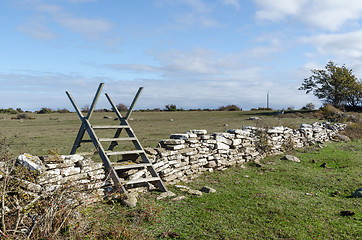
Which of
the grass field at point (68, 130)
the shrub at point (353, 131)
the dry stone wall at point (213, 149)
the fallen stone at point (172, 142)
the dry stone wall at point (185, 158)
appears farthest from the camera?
the shrub at point (353, 131)

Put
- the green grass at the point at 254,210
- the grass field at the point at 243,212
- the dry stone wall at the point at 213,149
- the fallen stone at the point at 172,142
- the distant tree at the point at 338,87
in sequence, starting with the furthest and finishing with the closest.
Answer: the distant tree at the point at 338,87 → the fallen stone at the point at 172,142 → the dry stone wall at the point at 213,149 → the green grass at the point at 254,210 → the grass field at the point at 243,212

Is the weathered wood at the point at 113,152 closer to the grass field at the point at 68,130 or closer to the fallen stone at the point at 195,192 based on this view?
the fallen stone at the point at 195,192

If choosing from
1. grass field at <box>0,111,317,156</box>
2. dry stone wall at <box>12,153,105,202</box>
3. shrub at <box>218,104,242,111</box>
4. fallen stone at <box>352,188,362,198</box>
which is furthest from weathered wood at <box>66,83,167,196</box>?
shrub at <box>218,104,242,111</box>

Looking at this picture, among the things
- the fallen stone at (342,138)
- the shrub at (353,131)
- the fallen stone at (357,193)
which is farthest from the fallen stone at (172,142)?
the shrub at (353,131)

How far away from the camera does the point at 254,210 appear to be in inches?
239

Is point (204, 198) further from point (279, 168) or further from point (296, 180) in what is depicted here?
point (279, 168)

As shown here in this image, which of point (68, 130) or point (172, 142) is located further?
point (68, 130)

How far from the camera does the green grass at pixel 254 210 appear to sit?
16.3 ft

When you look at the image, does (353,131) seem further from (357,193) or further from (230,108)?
(230,108)

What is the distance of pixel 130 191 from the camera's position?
6.69 metres

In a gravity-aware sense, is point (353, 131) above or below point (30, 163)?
below

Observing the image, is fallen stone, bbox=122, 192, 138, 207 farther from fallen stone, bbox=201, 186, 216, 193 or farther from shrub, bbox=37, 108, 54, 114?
shrub, bbox=37, 108, 54, 114

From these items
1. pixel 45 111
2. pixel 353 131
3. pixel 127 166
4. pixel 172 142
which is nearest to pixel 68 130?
pixel 172 142

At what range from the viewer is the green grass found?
4.97 m
